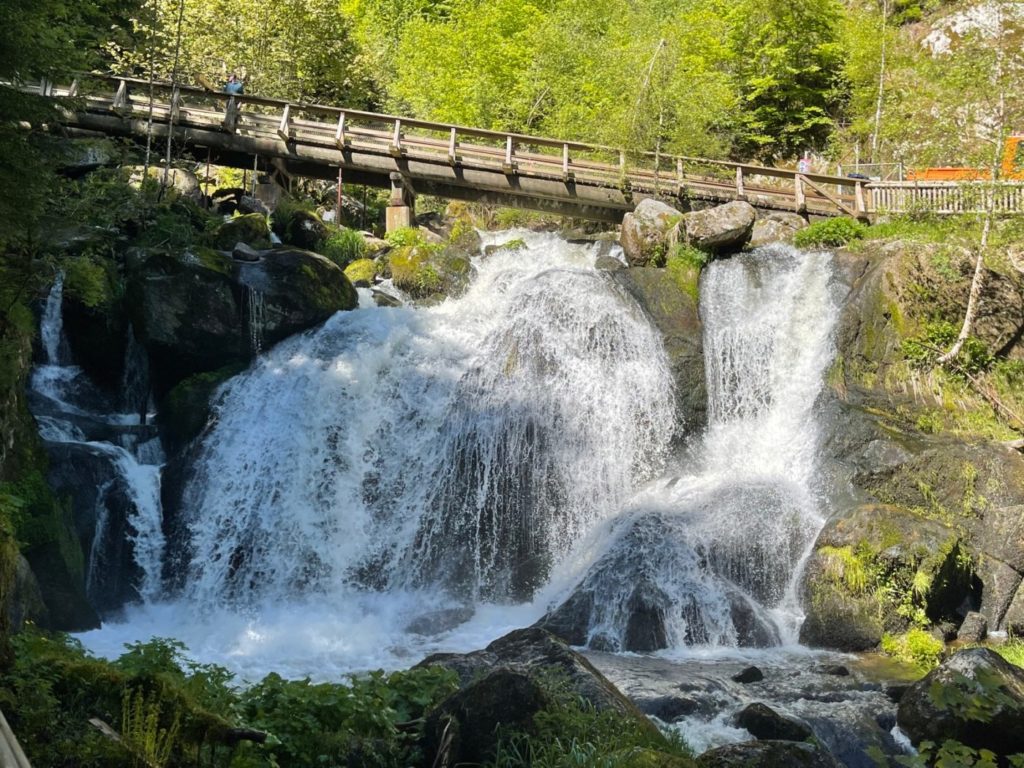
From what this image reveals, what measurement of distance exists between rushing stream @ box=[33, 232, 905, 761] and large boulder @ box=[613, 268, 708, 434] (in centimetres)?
23

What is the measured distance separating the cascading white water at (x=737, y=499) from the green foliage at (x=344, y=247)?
305 inches

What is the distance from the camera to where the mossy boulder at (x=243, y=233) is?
66.2 feet

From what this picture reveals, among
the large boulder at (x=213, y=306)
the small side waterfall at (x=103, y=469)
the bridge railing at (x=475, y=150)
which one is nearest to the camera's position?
the small side waterfall at (x=103, y=469)

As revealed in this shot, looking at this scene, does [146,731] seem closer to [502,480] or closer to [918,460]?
[502,480]

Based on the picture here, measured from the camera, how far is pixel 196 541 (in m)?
14.9

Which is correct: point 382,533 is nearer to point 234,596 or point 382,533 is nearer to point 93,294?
point 234,596

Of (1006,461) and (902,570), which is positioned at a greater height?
(1006,461)

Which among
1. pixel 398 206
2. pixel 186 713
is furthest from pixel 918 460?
pixel 398 206

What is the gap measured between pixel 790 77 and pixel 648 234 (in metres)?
15.8

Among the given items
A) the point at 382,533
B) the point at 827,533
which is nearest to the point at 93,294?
the point at 382,533

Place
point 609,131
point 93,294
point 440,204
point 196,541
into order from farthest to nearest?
point 440,204 → point 609,131 → point 196,541 → point 93,294

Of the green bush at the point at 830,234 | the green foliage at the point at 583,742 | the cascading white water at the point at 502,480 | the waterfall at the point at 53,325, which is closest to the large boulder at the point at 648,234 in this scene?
the cascading white water at the point at 502,480

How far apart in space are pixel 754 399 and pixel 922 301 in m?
3.41

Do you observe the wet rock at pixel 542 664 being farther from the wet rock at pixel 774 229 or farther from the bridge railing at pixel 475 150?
the bridge railing at pixel 475 150
